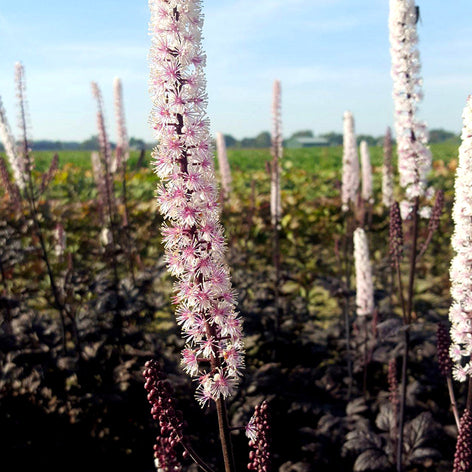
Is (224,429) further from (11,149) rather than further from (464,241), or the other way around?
(11,149)

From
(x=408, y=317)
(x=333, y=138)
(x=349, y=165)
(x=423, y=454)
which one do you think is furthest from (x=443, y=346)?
(x=333, y=138)

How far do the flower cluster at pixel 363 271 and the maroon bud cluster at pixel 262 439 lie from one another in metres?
3.05

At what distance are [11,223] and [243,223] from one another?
4331mm

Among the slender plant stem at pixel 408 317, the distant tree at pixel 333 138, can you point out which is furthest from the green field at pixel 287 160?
the distant tree at pixel 333 138

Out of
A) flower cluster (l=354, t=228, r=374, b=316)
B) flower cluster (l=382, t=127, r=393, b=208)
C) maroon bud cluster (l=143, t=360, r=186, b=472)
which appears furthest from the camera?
flower cluster (l=382, t=127, r=393, b=208)

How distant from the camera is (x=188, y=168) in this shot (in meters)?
1.85

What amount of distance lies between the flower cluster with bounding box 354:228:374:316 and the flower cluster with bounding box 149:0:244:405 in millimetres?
3074

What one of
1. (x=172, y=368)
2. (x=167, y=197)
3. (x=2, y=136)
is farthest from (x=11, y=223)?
(x=167, y=197)

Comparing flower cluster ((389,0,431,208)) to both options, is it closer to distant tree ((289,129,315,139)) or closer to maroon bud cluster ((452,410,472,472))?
maroon bud cluster ((452,410,472,472))

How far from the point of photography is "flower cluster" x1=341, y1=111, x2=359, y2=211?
21.4ft

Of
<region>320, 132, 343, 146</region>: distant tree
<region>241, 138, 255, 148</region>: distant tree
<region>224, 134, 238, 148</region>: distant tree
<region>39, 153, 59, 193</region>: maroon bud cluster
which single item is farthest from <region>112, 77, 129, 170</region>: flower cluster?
<region>320, 132, 343, 146</region>: distant tree

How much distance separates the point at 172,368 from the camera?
459 centimetres

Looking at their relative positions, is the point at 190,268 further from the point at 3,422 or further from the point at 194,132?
the point at 3,422

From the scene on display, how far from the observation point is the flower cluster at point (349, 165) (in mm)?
6512
